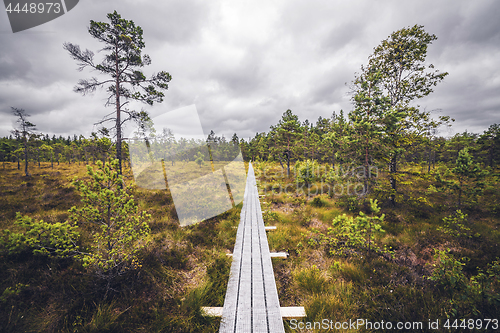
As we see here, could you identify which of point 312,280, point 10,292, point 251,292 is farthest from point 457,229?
point 10,292

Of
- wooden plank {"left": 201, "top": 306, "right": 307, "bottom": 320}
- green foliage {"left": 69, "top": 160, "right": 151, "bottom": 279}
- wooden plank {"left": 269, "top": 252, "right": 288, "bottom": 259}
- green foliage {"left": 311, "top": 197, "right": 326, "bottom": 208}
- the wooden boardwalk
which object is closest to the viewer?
green foliage {"left": 69, "top": 160, "right": 151, "bottom": 279}

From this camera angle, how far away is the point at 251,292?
4.68 m

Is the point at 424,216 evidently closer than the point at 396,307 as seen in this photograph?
No

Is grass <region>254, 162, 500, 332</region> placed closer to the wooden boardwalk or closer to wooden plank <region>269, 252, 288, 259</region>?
wooden plank <region>269, 252, 288, 259</region>

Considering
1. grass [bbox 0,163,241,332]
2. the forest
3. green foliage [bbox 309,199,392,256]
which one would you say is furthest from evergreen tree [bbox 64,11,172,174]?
green foliage [bbox 309,199,392,256]

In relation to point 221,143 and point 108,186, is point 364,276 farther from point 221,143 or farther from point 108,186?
point 221,143

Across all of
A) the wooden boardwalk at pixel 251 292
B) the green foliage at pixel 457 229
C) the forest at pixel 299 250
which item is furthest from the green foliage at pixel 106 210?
the green foliage at pixel 457 229

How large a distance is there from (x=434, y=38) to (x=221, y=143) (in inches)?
2207

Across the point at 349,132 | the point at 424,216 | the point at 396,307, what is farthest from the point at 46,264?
the point at 424,216

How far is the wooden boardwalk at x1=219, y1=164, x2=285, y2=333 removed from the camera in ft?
12.5

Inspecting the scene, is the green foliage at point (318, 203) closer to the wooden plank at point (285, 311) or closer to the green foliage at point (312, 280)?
the green foliage at point (312, 280)

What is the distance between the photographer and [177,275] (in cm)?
511

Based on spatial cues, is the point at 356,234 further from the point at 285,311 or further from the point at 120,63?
the point at 120,63

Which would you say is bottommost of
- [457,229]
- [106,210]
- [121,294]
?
[121,294]
